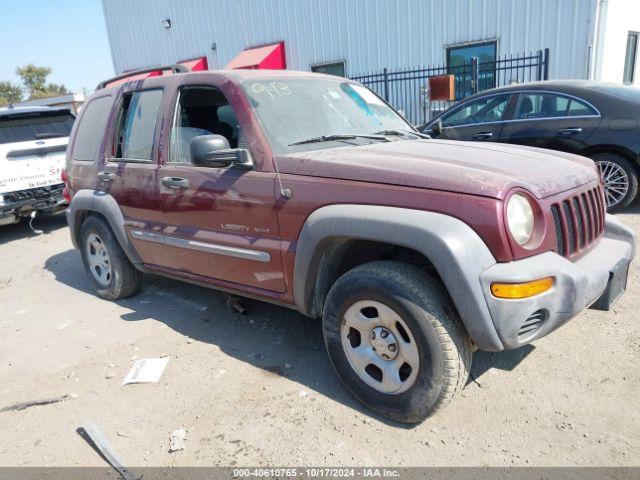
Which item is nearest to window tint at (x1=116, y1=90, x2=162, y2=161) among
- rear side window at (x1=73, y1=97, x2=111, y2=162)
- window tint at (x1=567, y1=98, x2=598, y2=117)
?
rear side window at (x1=73, y1=97, x2=111, y2=162)

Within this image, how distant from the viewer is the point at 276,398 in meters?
3.00

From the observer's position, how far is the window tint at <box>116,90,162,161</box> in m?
3.92

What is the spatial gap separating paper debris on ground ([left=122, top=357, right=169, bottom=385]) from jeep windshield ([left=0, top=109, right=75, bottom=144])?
5459 millimetres

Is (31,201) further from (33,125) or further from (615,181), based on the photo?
(615,181)

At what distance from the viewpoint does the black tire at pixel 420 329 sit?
243 cm

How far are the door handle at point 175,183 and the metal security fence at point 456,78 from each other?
8.58m

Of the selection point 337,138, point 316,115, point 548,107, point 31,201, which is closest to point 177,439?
point 337,138

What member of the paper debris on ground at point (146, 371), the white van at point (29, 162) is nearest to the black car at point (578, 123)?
the paper debris on ground at point (146, 371)

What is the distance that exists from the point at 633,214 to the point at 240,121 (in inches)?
201

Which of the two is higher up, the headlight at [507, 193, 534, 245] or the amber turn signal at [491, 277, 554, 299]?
the headlight at [507, 193, 534, 245]

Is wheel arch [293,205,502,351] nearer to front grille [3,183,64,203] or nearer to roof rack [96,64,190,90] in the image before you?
roof rack [96,64,190,90]

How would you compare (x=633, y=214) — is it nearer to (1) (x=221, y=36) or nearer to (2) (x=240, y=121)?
(2) (x=240, y=121)

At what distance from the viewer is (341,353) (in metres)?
2.84

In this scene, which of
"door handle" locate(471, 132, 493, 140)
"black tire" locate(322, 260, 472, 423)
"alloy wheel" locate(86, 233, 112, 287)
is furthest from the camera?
"door handle" locate(471, 132, 493, 140)
